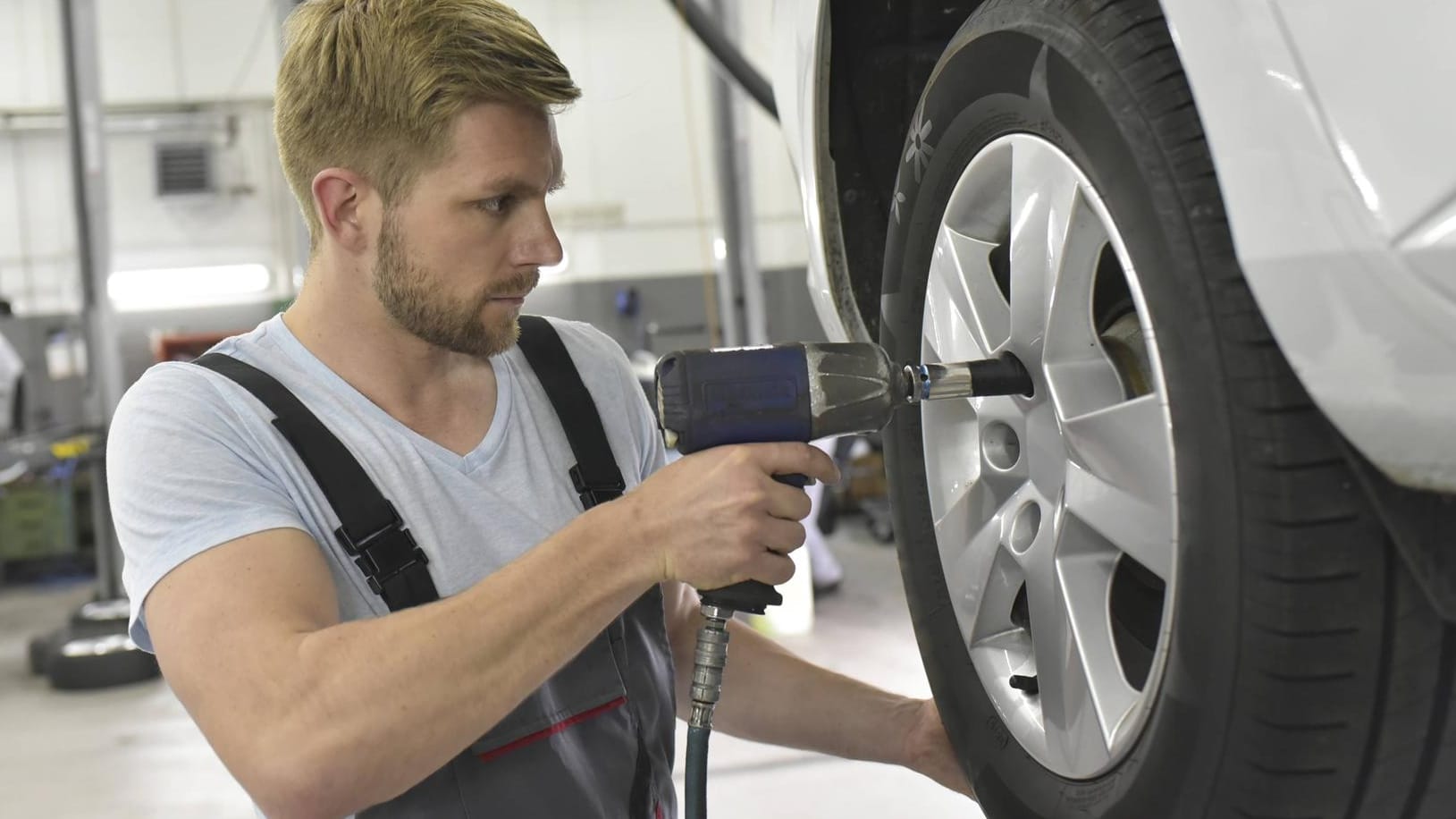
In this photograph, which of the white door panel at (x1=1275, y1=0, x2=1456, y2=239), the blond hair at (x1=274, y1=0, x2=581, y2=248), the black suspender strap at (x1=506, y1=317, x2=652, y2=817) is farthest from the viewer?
the black suspender strap at (x1=506, y1=317, x2=652, y2=817)

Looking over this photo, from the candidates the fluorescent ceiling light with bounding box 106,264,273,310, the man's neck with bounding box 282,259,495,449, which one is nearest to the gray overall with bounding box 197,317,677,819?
the man's neck with bounding box 282,259,495,449

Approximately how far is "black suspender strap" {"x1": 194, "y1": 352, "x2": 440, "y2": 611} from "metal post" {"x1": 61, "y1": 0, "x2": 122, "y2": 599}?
155 inches

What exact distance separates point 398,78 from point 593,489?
45cm

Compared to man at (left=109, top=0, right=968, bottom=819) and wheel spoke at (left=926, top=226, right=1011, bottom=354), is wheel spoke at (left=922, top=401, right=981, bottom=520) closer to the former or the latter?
wheel spoke at (left=926, top=226, right=1011, bottom=354)

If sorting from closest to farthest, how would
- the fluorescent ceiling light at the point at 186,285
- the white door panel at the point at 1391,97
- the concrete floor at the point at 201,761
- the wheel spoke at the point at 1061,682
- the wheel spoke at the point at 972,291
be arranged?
the white door panel at the point at 1391,97
the wheel spoke at the point at 1061,682
the wheel spoke at the point at 972,291
the concrete floor at the point at 201,761
the fluorescent ceiling light at the point at 186,285

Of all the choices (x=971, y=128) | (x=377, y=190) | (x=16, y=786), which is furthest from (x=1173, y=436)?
(x=16, y=786)

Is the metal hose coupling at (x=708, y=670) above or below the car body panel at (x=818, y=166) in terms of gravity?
below

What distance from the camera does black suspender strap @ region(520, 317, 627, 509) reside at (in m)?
1.36

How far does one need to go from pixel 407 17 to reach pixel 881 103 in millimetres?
502

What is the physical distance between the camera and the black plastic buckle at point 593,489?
1.36 m

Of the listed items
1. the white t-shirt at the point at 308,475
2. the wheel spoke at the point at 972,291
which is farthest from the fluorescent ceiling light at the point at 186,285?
the wheel spoke at the point at 972,291

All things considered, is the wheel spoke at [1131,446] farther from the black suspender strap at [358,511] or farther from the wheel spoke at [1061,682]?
the black suspender strap at [358,511]

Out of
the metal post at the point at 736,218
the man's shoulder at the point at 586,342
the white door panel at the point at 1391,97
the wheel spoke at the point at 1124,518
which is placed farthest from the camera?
the metal post at the point at 736,218

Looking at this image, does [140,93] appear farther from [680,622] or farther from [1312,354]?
[1312,354]
